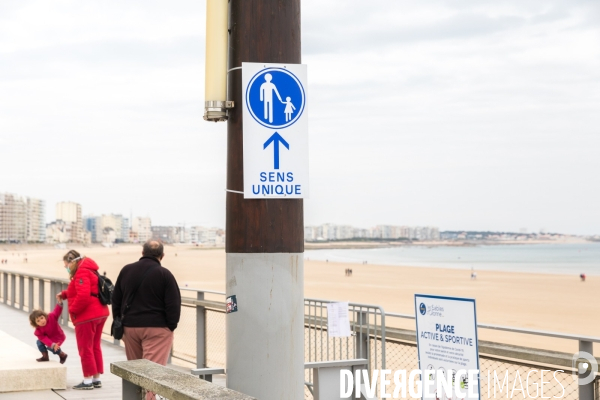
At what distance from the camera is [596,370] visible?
5641 millimetres

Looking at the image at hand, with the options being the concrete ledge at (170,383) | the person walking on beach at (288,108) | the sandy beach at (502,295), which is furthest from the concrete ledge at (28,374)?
the sandy beach at (502,295)

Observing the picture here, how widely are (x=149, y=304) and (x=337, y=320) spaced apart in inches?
67.5

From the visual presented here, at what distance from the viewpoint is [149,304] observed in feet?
23.7

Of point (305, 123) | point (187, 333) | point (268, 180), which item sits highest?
point (305, 123)

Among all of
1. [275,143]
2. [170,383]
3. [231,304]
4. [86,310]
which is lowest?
[86,310]

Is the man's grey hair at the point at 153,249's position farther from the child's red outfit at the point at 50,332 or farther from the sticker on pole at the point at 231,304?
the sticker on pole at the point at 231,304

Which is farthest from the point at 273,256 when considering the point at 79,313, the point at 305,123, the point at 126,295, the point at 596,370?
the point at 79,313

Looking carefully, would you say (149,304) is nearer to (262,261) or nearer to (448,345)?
(448,345)

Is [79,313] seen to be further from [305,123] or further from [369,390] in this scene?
[305,123]

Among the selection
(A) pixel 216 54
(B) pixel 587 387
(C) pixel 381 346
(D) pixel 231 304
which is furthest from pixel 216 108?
(C) pixel 381 346

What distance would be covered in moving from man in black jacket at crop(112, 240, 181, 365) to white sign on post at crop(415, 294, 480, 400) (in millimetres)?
2637

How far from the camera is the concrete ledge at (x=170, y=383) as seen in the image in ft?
11.0

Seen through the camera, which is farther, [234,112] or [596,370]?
[596,370]

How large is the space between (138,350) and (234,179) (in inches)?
155
